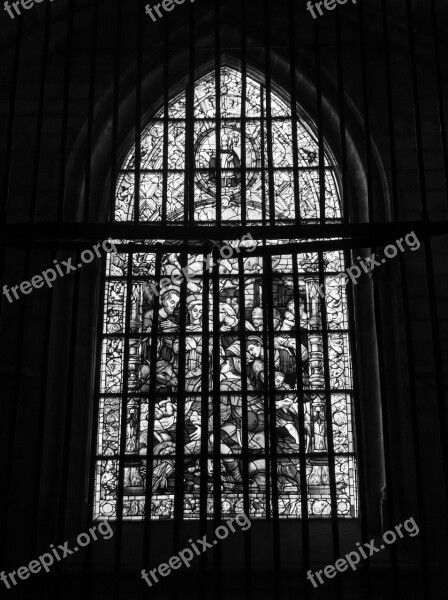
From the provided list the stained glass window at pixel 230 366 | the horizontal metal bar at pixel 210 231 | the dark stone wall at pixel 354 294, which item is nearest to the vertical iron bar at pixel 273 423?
the horizontal metal bar at pixel 210 231

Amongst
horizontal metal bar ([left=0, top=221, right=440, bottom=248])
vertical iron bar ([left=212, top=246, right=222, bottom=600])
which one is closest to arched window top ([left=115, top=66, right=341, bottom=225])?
horizontal metal bar ([left=0, top=221, right=440, bottom=248])

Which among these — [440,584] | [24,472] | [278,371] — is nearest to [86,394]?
[24,472]

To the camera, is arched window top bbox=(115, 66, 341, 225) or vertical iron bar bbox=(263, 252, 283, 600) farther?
arched window top bbox=(115, 66, 341, 225)

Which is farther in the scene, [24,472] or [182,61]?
[182,61]

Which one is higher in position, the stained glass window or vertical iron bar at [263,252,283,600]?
the stained glass window

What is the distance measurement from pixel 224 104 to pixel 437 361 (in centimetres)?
533

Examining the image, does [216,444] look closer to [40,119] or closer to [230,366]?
[40,119]

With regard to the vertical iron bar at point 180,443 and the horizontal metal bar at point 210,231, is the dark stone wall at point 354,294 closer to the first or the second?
the horizontal metal bar at point 210,231

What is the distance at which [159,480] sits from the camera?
21.8ft

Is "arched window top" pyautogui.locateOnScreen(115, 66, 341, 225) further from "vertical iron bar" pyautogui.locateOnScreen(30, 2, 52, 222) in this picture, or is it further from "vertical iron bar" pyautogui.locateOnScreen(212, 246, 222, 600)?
"vertical iron bar" pyautogui.locateOnScreen(212, 246, 222, 600)

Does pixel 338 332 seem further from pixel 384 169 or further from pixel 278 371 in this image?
pixel 384 169

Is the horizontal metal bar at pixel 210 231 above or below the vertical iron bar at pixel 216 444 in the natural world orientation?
above

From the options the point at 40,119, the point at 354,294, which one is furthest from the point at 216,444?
the point at 354,294

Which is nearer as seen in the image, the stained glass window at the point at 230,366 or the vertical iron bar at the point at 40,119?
the vertical iron bar at the point at 40,119
